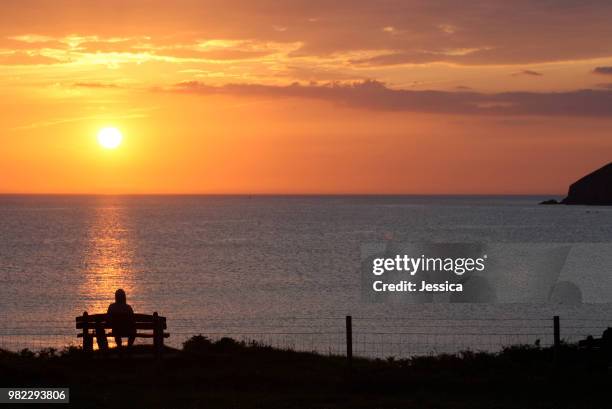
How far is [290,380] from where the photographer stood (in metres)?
18.3

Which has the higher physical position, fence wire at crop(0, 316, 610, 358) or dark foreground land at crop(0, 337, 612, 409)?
fence wire at crop(0, 316, 610, 358)

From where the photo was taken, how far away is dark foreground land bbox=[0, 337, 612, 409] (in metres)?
16.3

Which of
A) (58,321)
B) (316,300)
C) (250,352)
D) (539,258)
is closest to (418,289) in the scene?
(316,300)

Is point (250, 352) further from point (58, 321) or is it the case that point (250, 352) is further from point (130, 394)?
point (58, 321)

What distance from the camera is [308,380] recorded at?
1841cm

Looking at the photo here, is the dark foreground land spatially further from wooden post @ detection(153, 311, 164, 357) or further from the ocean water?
the ocean water

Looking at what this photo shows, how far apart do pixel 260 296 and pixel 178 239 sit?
78737 mm
